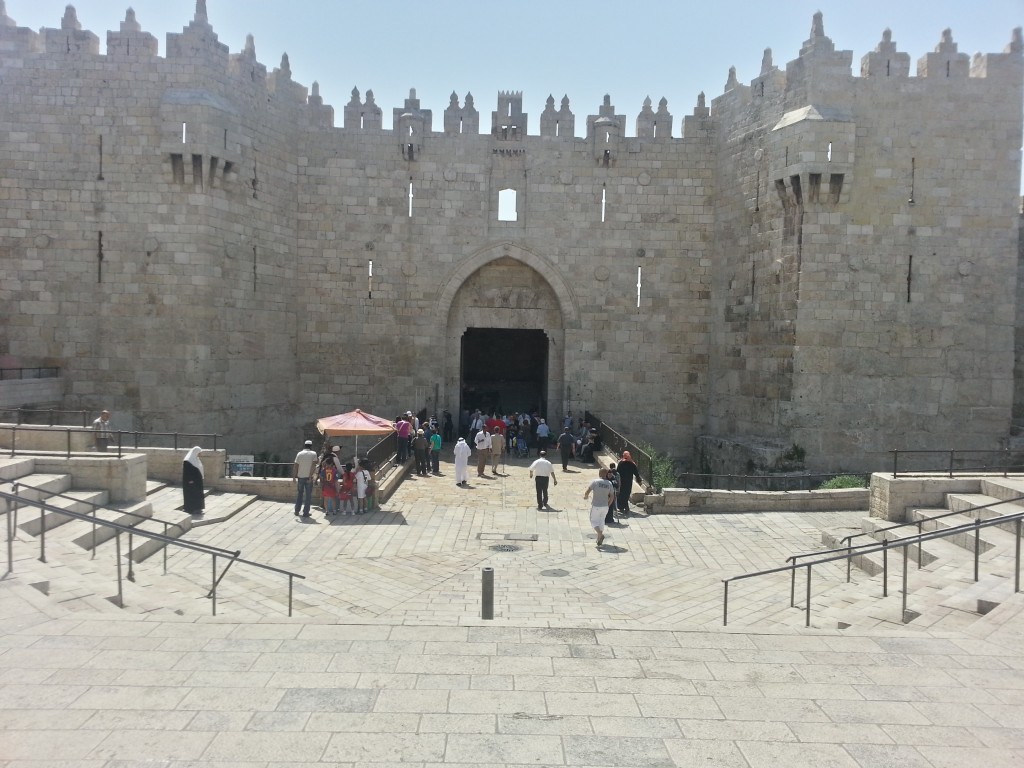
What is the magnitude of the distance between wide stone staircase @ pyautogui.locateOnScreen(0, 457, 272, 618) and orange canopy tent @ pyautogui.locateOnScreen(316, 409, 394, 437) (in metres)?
3.06

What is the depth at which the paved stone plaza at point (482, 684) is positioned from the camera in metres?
5.31

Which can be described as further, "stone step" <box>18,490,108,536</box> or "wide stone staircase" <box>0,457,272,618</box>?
"stone step" <box>18,490,108,536</box>

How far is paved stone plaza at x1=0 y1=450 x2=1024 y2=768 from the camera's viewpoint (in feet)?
17.4

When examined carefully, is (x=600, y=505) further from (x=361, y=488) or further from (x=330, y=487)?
(x=330, y=487)

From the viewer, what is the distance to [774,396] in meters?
19.2

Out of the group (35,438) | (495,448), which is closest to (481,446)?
(495,448)

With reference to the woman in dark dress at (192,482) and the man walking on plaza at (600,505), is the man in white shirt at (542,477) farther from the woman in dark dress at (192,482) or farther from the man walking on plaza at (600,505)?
the woman in dark dress at (192,482)

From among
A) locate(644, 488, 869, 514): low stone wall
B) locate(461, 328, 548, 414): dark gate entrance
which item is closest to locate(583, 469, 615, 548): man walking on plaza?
locate(644, 488, 869, 514): low stone wall

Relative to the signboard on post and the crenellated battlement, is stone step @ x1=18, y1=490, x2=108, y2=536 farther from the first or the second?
the crenellated battlement

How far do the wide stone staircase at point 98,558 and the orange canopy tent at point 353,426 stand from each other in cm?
306

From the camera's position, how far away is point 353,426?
49.9ft

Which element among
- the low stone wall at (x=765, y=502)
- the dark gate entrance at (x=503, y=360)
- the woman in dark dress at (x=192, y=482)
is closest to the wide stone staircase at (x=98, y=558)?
the woman in dark dress at (x=192, y=482)

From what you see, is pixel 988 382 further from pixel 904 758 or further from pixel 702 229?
pixel 904 758

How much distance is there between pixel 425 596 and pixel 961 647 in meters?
5.94
